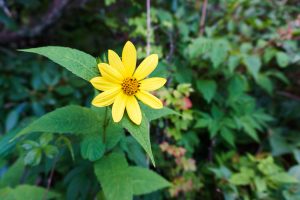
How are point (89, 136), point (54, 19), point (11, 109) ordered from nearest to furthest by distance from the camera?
point (89, 136), point (11, 109), point (54, 19)

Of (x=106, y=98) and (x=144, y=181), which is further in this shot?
(x=144, y=181)

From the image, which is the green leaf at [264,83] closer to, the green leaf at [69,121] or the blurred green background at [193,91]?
the blurred green background at [193,91]

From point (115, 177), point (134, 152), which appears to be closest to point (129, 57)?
point (115, 177)

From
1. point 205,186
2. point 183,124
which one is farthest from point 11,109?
point 205,186

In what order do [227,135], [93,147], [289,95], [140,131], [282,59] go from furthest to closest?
[289,95], [282,59], [227,135], [93,147], [140,131]

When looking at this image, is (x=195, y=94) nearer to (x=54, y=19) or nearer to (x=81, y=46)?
(x=81, y=46)

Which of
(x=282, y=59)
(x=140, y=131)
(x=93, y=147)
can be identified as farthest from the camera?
(x=282, y=59)

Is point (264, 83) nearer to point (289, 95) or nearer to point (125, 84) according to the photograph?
point (289, 95)
